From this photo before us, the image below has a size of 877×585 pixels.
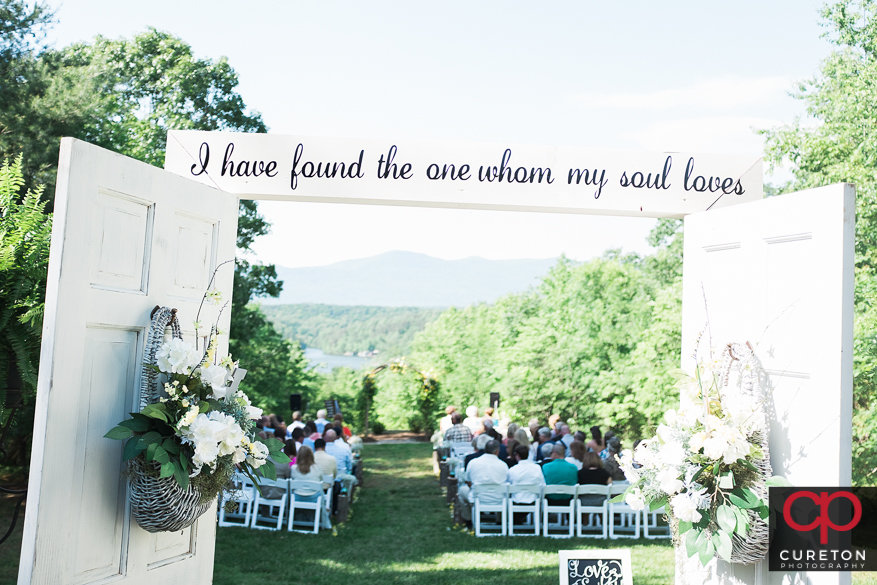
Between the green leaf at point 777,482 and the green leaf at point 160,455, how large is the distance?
8.91 ft

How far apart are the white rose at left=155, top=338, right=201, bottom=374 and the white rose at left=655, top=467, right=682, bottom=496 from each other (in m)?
2.31

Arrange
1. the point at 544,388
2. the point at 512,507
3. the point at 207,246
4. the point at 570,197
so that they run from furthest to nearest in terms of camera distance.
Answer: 1. the point at 544,388
2. the point at 512,507
3. the point at 570,197
4. the point at 207,246

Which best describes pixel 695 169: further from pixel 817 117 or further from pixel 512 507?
pixel 817 117

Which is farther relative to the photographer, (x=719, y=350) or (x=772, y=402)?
(x=719, y=350)

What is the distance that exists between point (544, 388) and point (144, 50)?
1210cm

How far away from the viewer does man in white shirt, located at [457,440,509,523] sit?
8.27 m

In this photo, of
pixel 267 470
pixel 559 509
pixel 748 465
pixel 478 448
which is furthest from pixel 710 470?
pixel 478 448

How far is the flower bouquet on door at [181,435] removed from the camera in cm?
295

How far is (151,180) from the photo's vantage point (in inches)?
130

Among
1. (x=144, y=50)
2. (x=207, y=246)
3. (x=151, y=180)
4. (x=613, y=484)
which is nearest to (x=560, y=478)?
(x=613, y=484)

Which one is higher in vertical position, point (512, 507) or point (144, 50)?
point (144, 50)

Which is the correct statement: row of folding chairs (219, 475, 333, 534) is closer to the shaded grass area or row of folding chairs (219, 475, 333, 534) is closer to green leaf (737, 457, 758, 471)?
the shaded grass area

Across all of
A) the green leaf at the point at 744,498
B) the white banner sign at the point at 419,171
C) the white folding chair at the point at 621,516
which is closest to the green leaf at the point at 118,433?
the white banner sign at the point at 419,171

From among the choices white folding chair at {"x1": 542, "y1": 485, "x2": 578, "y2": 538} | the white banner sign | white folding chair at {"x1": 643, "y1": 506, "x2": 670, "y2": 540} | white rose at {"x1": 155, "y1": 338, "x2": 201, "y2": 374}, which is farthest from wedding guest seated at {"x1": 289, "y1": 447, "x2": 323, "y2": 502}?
white rose at {"x1": 155, "y1": 338, "x2": 201, "y2": 374}
